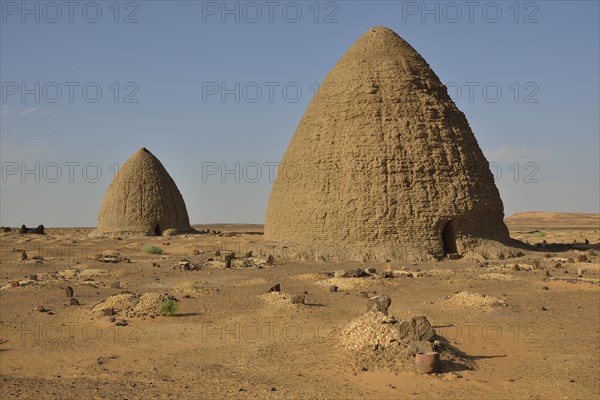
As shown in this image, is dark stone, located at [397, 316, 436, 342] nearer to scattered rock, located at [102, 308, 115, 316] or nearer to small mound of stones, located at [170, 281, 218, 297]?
scattered rock, located at [102, 308, 115, 316]

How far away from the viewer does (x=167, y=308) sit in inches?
448

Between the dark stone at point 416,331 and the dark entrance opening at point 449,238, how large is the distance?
12.2 metres

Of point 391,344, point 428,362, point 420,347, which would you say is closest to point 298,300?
point 391,344

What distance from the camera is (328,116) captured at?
21203 millimetres

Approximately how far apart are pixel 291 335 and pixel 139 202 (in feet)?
91.3

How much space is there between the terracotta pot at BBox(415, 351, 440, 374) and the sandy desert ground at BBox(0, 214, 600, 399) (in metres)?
0.09

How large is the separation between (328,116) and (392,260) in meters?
5.82

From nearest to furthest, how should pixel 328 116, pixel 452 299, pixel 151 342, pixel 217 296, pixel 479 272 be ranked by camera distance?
pixel 151 342 < pixel 452 299 < pixel 217 296 < pixel 479 272 < pixel 328 116

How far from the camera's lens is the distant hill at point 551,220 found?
8588cm

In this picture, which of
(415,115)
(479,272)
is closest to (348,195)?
(415,115)

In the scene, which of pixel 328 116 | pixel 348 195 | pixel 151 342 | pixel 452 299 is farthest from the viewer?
pixel 328 116

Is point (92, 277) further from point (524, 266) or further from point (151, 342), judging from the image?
point (524, 266)

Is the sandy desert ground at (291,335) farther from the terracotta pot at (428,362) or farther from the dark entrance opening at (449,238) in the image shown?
the dark entrance opening at (449,238)

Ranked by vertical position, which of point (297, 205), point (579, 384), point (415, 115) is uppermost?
point (415, 115)
